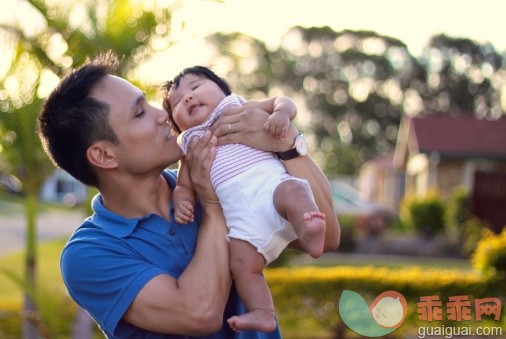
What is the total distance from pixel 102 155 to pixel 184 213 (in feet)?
1.06

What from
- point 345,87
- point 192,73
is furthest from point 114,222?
point 345,87

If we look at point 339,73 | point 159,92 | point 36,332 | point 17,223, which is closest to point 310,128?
point 339,73

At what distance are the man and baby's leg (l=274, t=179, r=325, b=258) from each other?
15 centimetres

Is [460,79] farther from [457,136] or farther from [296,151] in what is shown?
[296,151]

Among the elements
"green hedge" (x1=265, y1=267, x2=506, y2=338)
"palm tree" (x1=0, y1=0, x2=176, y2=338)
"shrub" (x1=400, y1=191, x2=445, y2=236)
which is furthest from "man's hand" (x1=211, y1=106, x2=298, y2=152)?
"shrub" (x1=400, y1=191, x2=445, y2=236)

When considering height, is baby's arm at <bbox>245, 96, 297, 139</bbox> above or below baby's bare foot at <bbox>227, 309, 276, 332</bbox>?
above

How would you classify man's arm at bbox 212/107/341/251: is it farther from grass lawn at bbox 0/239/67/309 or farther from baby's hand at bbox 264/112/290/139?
grass lawn at bbox 0/239/67/309

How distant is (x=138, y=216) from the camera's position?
2.81 m

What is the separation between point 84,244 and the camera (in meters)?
2.67

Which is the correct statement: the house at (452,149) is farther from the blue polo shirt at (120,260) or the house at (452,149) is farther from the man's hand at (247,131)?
the blue polo shirt at (120,260)

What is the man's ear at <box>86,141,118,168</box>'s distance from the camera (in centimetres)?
279

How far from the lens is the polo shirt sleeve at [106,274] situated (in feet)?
8.55

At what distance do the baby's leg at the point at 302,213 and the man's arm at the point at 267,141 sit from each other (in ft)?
0.41

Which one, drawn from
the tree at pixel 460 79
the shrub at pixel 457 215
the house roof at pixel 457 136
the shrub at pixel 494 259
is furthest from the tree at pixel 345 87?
the shrub at pixel 494 259
